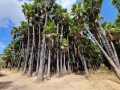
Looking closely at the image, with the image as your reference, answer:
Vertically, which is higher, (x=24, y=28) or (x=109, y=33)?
(x=24, y=28)

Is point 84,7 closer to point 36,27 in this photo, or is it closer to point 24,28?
point 36,27

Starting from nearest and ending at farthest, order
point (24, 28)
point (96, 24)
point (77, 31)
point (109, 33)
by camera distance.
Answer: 1. point (96, 24)
2. point (109, 33)
3. point (77, 31)
4. point (24, 28)

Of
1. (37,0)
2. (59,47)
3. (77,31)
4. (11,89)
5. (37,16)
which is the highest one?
(37,0)

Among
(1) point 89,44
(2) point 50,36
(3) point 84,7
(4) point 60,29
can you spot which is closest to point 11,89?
(2) point 50,36

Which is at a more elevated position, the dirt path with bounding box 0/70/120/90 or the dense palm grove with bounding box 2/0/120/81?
the dense palm grove with bounding box 2/0/120/81

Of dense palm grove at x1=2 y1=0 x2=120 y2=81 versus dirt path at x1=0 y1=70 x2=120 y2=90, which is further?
dense palm grove at x1=2 y1=0 x2=120 y2=81

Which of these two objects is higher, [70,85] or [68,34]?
[68,34]

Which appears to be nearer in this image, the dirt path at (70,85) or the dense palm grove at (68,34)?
the dirt path at (70,85)

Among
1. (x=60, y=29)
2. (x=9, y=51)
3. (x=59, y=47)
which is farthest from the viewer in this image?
(x=9, y=51)

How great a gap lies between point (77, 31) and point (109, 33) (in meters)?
5.73

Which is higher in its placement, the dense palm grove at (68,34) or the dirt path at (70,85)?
the dense palm grove at (68,34)

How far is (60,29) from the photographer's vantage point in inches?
1432

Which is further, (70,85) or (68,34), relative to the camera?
(68,34)

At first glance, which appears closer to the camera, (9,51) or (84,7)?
(84,7)
